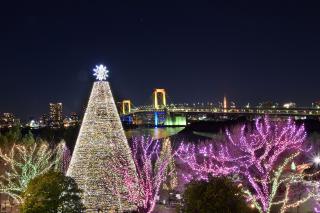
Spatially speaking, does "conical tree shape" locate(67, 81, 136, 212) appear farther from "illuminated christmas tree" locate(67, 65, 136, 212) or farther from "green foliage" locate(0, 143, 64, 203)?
"green foliage" locate(0, 143, 64, 203)

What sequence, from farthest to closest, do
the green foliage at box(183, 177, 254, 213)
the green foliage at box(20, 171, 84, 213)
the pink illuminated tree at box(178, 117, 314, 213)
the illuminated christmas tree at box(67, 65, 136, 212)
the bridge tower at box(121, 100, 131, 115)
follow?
the bridge tower at box(121, 100, 131, 115), the pink illuminated tree at box(178, 117, 314, 213), the illuminated christmas tree at box(67, 65, 136, 212), the green foliage at box(20, 171, 84, 213), the green foliage at box(183, 177, 254, 213)

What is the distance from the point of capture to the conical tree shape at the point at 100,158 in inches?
556

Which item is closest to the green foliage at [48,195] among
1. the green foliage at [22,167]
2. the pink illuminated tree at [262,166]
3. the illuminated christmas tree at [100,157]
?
the illuminated christmas tree at [100,157]

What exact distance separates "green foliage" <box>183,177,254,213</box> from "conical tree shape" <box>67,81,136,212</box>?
15.8 ft

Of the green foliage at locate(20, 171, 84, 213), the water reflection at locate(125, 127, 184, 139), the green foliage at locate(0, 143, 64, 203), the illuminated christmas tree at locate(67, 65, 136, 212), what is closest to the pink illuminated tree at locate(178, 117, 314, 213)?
the illuminated christmas tree at locate(67, 65, 136, 212)

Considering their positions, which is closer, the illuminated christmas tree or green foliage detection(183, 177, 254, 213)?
green foliage detection(183, 177, 254, 213)

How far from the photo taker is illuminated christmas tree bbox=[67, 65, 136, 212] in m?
14.1

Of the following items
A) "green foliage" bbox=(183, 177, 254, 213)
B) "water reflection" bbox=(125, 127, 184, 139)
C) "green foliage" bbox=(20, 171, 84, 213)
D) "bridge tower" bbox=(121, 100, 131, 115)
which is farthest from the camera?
"bridge tower" bbox=(121, 100, 131, 115)

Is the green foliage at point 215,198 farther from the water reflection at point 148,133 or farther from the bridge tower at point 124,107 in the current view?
the bridge tower at point 124,107

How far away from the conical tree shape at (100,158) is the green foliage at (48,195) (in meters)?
1.53

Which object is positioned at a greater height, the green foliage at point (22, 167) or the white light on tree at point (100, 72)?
the white light on tree at point (100, 72)

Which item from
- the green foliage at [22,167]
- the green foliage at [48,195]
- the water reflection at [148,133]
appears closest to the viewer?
the green foliage at [48,195]

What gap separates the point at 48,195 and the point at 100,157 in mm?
2516

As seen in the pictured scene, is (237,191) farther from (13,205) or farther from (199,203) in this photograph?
(13,205)
